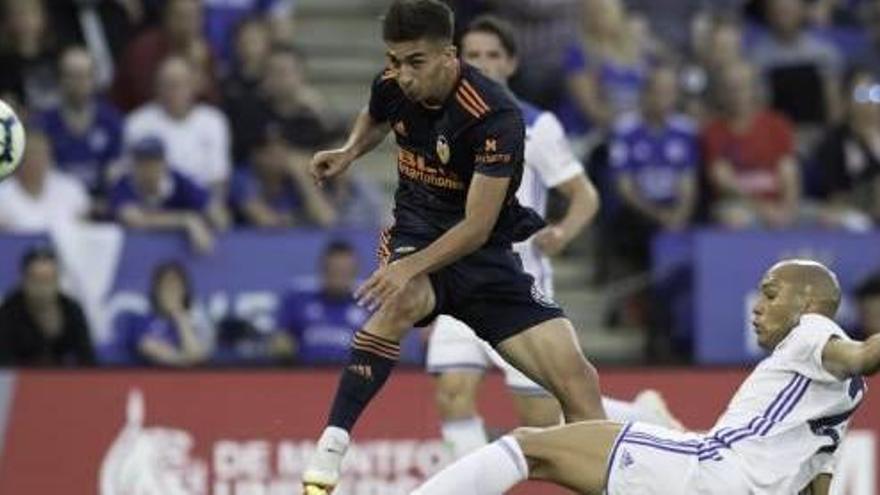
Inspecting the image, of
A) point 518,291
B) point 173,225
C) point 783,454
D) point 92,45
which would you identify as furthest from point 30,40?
point 783,454

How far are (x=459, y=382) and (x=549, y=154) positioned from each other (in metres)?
1.18

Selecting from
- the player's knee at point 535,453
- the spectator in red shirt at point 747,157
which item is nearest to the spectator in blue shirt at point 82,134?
the spectator in red shirt at point 747,157

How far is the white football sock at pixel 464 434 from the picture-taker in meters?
11.7

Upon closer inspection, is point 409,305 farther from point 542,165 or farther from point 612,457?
point 542,165

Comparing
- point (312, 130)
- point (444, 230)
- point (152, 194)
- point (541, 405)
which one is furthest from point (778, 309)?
point (312, 130)

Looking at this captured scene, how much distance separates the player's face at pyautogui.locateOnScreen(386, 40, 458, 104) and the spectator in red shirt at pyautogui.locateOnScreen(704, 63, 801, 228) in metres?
6.62

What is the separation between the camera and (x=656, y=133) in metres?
16.0

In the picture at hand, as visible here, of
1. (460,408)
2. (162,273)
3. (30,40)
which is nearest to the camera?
(460,408)

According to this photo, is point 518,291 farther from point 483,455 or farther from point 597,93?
point 597,93

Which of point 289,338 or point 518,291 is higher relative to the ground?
point 518,291

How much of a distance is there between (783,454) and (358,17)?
364 inches

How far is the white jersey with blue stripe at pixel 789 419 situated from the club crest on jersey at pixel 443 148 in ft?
5.07

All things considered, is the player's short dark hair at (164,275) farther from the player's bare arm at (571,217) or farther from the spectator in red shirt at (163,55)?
the player's bare arm at (571,217)

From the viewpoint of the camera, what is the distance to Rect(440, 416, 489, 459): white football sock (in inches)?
460
